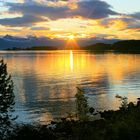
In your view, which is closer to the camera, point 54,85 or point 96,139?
point 96,139

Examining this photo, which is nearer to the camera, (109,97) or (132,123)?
(132,123)

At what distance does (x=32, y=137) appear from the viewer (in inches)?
791

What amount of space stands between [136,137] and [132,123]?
76.3 inches

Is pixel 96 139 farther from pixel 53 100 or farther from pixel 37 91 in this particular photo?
pixel 37 91

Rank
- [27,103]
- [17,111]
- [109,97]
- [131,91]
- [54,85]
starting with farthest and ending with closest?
[54,85] → [131,91] → [109,97] → [27,103] → [17,111]

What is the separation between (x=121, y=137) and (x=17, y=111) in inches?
1086

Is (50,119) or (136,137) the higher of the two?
(136,137)

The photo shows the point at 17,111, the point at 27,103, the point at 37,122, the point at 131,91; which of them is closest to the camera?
the point at 37,122

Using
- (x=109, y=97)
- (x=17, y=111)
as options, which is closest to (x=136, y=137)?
(x=17, y=111)

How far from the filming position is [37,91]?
63.3m

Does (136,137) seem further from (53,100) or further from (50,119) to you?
(53,100)

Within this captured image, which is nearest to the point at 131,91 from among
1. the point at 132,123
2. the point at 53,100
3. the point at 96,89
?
the point at 96,89

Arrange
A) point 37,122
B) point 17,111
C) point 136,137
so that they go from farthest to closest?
point 17,111, point 37,122, point 136,137

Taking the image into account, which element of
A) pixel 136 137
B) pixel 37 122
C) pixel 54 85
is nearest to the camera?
pixel 136 137
